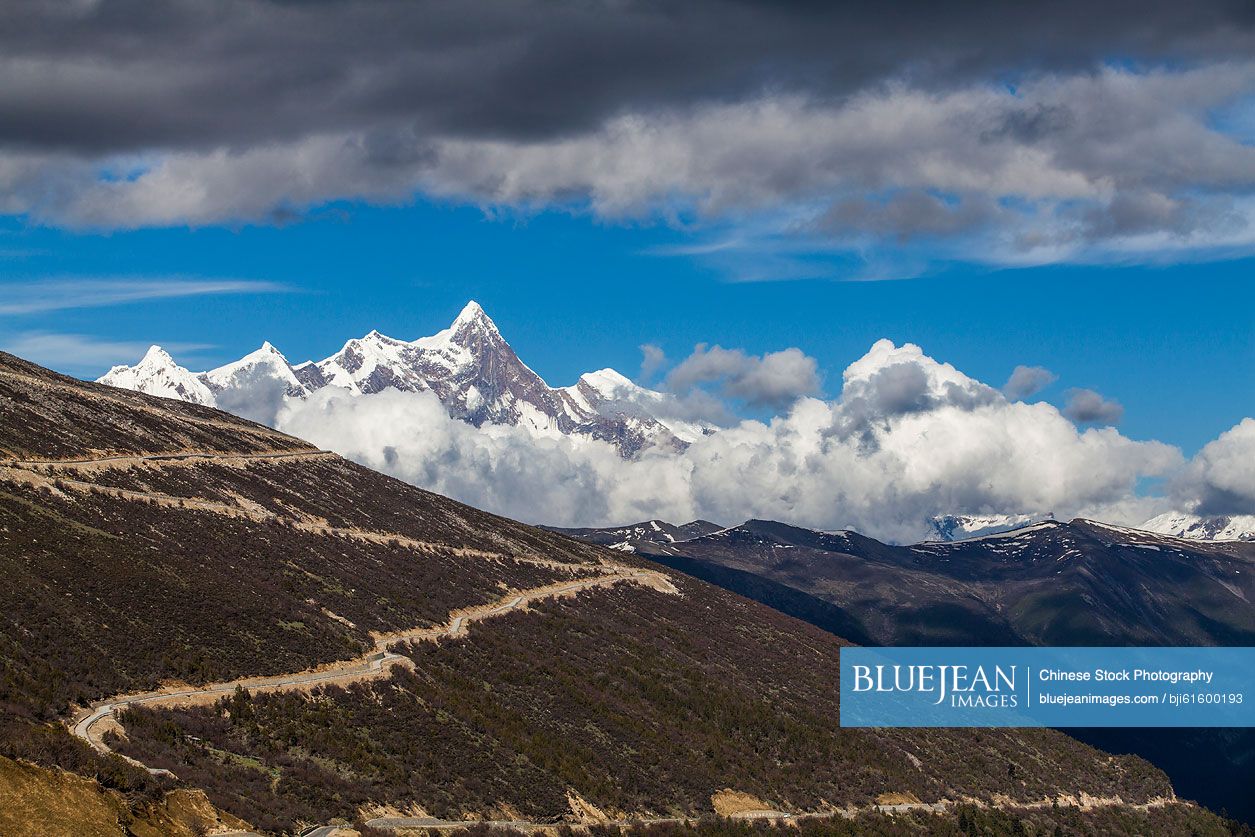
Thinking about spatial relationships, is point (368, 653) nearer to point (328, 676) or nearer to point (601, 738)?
point (328, 676)

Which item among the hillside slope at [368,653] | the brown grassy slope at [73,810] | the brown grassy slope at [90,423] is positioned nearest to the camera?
the brown grassy slope at [73,810]

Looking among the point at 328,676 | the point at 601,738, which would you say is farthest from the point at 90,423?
the point at 601,738

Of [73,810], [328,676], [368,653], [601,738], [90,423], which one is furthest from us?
[90,423]

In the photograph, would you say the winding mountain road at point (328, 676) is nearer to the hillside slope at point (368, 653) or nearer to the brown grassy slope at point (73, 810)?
the hillside slope at point (368, 653)

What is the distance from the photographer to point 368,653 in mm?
79000

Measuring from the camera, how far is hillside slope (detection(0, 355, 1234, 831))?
2162 inches

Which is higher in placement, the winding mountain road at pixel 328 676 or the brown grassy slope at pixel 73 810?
the winding mountain road at pixel 328 676

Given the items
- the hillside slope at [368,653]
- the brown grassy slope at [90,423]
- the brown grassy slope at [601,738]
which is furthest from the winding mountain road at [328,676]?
the brown grassy slope at [90,423]

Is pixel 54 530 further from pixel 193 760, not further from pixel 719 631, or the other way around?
pixel 719 631

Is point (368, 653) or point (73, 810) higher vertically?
point (368, 653)

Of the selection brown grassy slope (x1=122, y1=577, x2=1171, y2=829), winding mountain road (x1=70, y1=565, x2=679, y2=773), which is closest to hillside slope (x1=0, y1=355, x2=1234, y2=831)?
brown grassy slope (x1=122, y1=577, x2=1171, y2=829)

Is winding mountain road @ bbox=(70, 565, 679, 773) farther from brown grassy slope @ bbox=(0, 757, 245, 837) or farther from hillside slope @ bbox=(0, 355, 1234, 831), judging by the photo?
brown grassy slope @ bbox=(0, 757, 245, 837)

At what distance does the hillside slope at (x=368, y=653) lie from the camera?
2162 inches

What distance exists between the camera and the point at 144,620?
65.8m
